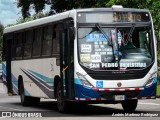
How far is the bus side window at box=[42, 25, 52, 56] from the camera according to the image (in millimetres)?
20578

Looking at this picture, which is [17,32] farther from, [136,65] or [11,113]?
[136,65]

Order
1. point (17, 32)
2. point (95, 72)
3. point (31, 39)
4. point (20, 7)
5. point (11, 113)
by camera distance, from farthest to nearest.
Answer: point (20, 7) < point (17, 32) < point (31, 39) < point (11, 113) < point (95, 72)

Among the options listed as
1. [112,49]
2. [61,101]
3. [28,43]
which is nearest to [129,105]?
[61,101]

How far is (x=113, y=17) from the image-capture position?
60.6ft

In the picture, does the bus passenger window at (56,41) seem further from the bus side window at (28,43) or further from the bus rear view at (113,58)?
the bus side window at (28,43)

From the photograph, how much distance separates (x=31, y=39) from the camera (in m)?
22.9

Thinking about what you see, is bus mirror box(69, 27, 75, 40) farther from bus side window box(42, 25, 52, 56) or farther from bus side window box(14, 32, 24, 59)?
bus side window box(14, 32, 24, 59)

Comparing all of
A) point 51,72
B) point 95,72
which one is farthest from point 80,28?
point 51,72

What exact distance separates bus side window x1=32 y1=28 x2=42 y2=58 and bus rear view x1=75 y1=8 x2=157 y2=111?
3795mm

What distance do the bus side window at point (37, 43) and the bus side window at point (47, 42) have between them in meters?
0.51

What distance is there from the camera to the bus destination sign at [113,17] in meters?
18.3

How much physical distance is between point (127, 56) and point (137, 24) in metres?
1.08

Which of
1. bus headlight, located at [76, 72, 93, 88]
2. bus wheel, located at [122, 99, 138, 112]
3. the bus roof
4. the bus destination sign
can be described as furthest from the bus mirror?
bus wheel, located at [122, 99, 138, 112]

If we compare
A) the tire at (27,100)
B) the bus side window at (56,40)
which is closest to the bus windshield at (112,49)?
the bus side window at (56,40)
